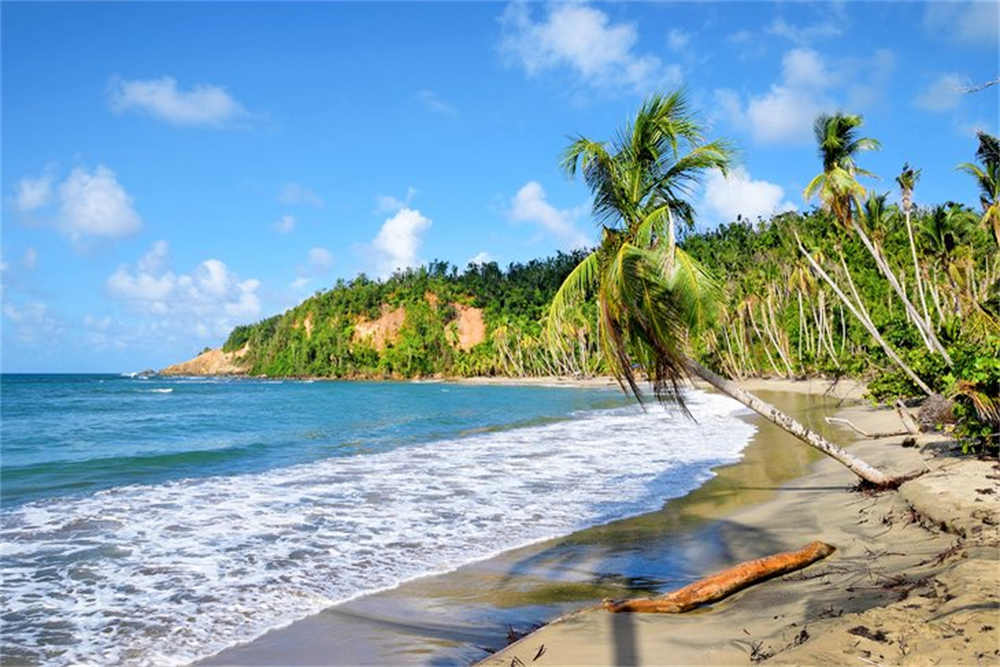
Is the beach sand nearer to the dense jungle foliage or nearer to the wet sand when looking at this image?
the wet sand

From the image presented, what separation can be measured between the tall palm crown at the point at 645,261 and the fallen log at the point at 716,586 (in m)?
2.89

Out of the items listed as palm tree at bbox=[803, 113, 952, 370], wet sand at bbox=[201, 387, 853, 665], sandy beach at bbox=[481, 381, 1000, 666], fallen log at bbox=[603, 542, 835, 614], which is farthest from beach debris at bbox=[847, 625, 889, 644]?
palm tree at bbox=[803, 113, 952, 370]

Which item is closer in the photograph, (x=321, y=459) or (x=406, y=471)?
(x=406, y=471)

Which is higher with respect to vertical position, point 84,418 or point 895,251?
point 895,251

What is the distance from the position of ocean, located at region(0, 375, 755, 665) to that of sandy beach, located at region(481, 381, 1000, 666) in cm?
281

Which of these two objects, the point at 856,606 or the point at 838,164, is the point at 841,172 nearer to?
the point at 838,164

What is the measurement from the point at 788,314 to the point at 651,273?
58.5 metres

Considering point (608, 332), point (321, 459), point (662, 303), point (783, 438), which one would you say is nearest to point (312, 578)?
point (608, 332)

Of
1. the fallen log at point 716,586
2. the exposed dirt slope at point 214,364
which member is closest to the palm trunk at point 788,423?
the fallen log at point 716,586

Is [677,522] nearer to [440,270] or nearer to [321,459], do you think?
[321,459]

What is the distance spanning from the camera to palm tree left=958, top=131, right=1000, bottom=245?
1723cm

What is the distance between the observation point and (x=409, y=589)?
6.96 metres

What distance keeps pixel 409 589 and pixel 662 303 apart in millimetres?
4817

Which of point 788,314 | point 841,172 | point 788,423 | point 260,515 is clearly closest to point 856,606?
point 788,423
